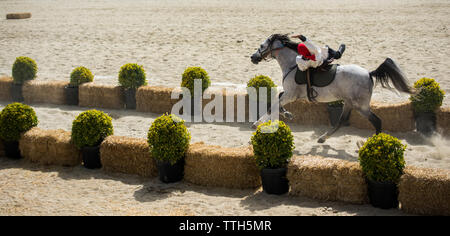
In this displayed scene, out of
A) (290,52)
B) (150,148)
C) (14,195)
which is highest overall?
(290,52)

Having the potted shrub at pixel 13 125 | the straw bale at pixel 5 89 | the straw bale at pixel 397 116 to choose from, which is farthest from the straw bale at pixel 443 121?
the straw bale at pixel 5 89

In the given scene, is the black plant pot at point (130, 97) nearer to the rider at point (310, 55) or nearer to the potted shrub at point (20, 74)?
the potted shrub at point (20, 74)

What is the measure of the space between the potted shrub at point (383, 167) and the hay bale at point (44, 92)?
10.6 metres

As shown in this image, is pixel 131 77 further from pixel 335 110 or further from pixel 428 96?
pixel 428 96

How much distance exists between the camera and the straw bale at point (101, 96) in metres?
14.3

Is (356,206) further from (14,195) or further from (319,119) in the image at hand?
(14,195)

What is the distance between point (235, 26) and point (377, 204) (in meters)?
18.2

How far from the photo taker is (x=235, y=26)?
24422 mm

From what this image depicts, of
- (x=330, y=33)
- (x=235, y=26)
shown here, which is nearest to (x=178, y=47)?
(x=235, y=26)

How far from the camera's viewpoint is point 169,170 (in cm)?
868

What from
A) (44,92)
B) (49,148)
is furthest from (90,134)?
(44,92)

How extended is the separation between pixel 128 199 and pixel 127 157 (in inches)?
51.4

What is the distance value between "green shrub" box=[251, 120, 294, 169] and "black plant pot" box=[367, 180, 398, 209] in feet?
4.72

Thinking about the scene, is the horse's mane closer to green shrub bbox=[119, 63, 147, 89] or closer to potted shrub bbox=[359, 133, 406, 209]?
potted shrub bbox=[359, 133, 406, 209]
